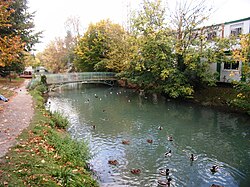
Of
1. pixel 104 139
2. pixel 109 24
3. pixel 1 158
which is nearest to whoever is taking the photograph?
pixel 1 158

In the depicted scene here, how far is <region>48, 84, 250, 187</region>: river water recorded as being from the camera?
8.29 metres

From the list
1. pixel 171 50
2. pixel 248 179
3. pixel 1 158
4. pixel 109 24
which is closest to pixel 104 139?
pixel 1 158

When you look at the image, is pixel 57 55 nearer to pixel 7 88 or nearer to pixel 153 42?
pixel 7 88

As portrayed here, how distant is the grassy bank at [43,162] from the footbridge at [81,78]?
21.0m

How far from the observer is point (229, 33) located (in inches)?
869

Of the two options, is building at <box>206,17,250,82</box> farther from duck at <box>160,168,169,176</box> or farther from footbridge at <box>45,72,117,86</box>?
footbridge at <box>45,72,117,86</box>

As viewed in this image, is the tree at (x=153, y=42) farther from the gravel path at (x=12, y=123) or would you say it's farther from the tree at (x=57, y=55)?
the tree at (x=57, y=55)

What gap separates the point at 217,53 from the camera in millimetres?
20219

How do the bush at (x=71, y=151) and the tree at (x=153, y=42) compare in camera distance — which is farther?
the tree at (x=153, y=42)

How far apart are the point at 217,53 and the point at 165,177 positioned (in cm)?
1598

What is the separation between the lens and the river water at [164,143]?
8.29m

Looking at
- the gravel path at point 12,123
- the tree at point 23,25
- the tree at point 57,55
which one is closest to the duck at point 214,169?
the gravel path at point 12,123

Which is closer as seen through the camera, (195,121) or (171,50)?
(195,121)

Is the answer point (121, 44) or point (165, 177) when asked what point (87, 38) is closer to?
point (121, 44)
